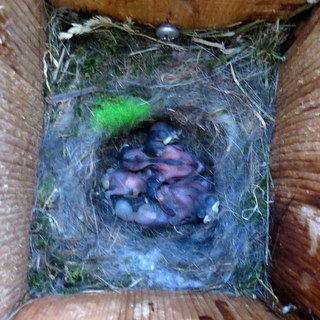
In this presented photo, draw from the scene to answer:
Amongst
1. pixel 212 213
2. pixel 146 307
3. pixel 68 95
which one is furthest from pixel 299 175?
pixel 68 95

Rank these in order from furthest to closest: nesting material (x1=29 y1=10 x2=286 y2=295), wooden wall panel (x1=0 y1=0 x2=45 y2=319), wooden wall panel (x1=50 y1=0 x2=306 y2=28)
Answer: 1. nesting material (x1=29 y1=10 x2=286 y2=295)
2. wooden wall panel (x1=50 y1=0 x2=306 y2=28)
3. wooden wall panel (x1=0 y1=0 x2=45 y2=319)

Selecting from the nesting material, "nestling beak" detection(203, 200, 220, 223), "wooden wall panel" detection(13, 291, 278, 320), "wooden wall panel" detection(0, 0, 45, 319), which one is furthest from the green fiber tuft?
"wooden wall panel" detection(13, 291, 278, 320)

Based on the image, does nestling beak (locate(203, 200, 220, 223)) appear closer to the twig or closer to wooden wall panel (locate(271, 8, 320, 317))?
wooden wall panel (locate(271, 8, 320, 317))

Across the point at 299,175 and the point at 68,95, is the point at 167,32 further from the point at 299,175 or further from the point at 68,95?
the point at 299,175

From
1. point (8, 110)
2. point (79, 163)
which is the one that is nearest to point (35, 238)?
point (79, 163)

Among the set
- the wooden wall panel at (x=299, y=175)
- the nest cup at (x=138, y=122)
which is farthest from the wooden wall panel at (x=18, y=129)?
the wooden wall panel at (x=299, y=175)

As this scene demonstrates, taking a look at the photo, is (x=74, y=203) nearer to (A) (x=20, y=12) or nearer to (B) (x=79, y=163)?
(B) (x=79, y=163)

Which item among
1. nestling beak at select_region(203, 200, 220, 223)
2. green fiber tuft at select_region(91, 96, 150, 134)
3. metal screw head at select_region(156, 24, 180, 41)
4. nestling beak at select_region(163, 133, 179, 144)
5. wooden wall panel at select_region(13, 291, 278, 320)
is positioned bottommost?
wooden wall panel at select_region(13, 291, 278, 320)

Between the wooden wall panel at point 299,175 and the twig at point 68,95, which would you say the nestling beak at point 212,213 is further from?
the twig at point 68,95
